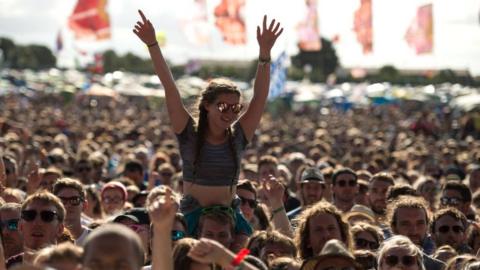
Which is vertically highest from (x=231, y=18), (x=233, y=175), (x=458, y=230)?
(x=231, y=18)

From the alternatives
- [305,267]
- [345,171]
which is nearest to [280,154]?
[345,171]

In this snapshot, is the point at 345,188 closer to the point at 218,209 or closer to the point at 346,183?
the point at 346,183

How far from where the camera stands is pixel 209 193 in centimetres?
714

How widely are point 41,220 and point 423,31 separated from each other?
37276mm

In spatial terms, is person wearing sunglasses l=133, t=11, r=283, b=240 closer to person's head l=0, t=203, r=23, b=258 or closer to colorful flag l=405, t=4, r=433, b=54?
person's head l=0, t=203, r=23, b=258

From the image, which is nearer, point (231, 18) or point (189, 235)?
point (189, 235)

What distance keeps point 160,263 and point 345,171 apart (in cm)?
669

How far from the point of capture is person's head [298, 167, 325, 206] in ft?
36.1

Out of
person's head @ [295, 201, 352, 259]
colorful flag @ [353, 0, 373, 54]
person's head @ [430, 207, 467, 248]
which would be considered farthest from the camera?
colorful flag @ [353, 0, 373, 54]

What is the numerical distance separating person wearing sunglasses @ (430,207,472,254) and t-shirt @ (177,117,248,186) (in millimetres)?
2515

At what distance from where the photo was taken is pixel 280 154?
70.5 ft

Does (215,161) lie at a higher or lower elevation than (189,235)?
higher

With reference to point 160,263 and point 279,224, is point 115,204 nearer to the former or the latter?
point 279,224

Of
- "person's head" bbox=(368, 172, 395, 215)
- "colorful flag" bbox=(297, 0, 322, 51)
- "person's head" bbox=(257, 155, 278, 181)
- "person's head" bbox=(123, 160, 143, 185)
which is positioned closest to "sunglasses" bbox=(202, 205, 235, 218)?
"person's head" bbox=(368, 172, 395, 215)
